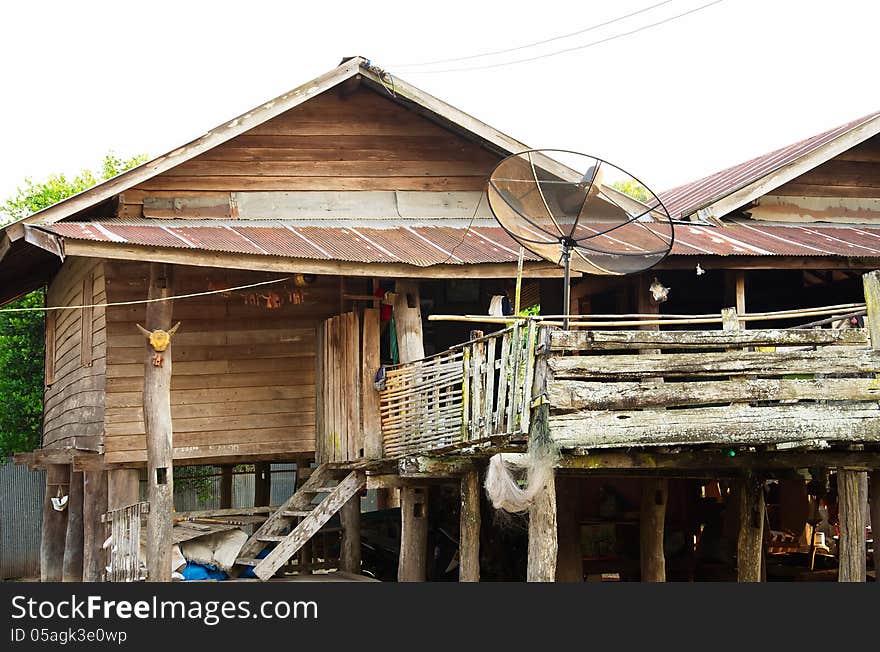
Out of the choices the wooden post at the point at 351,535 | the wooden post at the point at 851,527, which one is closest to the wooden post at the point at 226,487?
the wooden post at the point at 351,535

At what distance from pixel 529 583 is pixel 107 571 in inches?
259

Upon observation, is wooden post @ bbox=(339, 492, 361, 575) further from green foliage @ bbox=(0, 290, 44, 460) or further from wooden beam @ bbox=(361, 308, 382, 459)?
green foliage @ bbox=(0, 290, 44, 460)

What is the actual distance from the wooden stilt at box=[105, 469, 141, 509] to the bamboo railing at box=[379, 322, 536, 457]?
3308mm

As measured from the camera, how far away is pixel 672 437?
36.8 feet

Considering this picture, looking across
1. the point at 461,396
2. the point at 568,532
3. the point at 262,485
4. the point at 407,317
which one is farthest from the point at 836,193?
the point at 262,485

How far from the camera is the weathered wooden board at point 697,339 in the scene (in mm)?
10961

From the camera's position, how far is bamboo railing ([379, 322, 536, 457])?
441 inches

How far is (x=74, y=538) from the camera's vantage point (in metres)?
18.0

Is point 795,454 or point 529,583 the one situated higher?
point 795,454

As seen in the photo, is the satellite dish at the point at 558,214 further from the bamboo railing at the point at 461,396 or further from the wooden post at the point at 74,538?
the wooden post at the point at 74,538

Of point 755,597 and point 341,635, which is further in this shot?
point 755,597

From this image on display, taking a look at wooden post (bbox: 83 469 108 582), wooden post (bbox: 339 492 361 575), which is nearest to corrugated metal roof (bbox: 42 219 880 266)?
wooden post (bbox: 83 469 108 582)

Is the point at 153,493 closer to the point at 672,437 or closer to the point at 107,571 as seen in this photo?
the point at 107,571

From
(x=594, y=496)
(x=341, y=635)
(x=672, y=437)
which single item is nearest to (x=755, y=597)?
(x=672, y=437)
